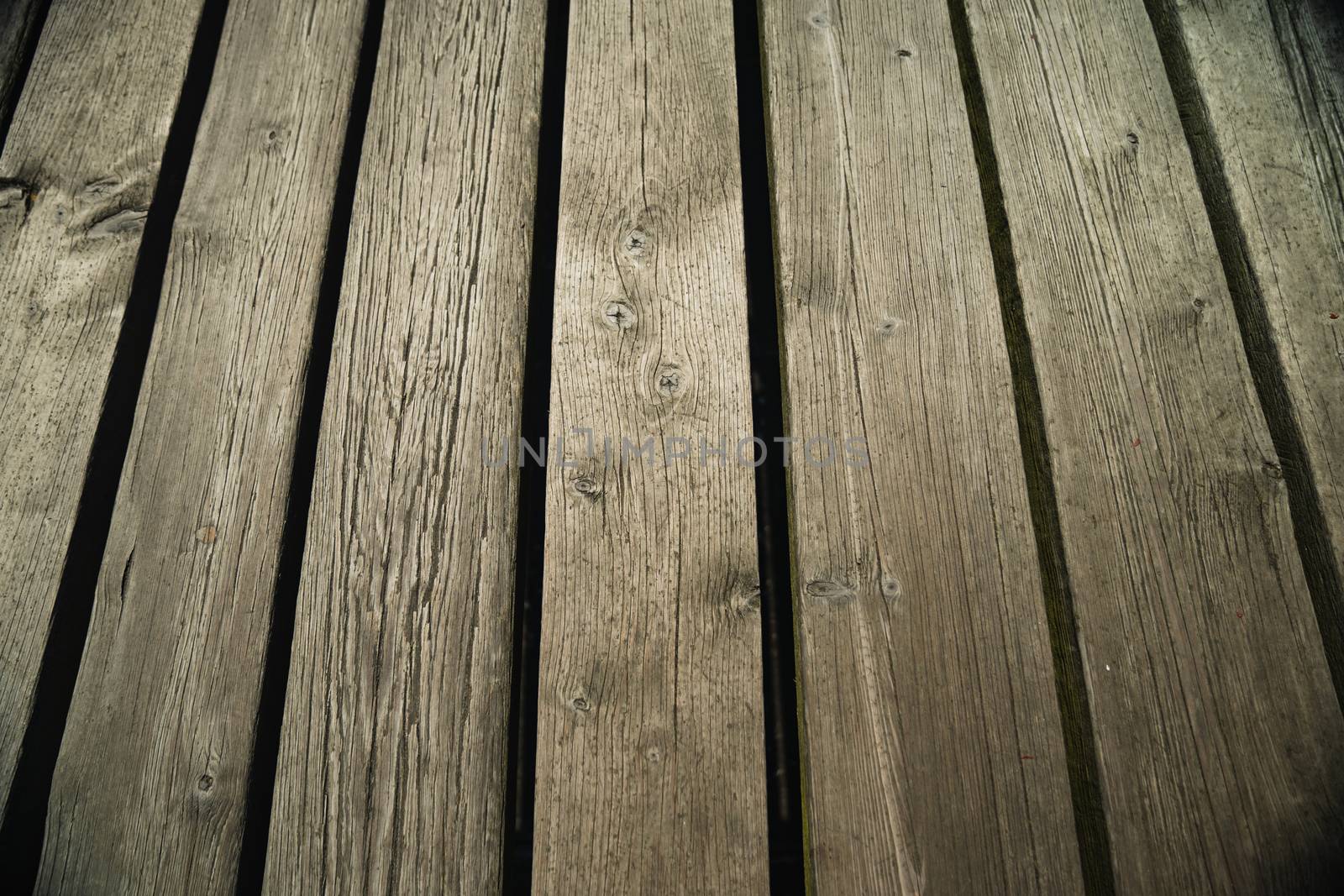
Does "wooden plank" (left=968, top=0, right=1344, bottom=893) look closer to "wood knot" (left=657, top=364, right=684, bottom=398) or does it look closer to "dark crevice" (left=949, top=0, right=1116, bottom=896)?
"dark crevice" (left=949, top=0, right=1116, bottom=896)

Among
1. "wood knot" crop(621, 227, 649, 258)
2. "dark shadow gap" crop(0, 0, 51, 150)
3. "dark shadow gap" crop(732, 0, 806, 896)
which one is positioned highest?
"dark shadow gap" crop(0, 0, 51, 150)

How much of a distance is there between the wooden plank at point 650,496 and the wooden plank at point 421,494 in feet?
0.29

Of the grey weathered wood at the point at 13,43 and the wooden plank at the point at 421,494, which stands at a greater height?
the grey weathered wood at the point at 13,43

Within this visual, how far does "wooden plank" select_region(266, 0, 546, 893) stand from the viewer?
87 centimetres

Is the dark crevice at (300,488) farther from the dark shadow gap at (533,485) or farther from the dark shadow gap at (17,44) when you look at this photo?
the dark shadow gap at (17,44)

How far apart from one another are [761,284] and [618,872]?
1.02m

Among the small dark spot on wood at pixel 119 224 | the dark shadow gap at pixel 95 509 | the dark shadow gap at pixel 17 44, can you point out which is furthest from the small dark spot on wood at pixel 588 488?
the dark shadow gap at pixel 17 44

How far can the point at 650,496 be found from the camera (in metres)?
0.95

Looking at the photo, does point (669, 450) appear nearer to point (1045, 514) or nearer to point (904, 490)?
point (904, 490)

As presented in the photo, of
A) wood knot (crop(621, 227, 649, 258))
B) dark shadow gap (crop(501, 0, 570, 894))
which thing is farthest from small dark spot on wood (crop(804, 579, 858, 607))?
wood knot (crop(621, 227, 649, 258))

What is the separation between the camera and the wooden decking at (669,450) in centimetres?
86

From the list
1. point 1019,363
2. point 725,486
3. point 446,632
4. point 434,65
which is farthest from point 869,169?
point 446,632

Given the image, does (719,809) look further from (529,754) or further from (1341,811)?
(1341,811)

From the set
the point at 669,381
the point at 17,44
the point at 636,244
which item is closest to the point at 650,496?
the point at 669,381
